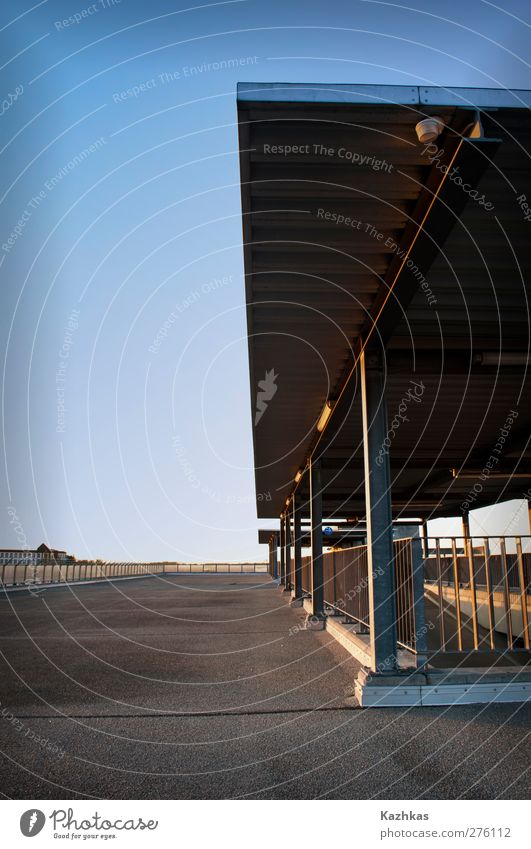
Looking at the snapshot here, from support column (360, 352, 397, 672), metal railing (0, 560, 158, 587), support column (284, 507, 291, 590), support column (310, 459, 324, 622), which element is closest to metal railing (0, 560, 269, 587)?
metal railing (0, 560, 158, 587)

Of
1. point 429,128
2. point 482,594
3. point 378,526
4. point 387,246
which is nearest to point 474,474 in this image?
point 482,594

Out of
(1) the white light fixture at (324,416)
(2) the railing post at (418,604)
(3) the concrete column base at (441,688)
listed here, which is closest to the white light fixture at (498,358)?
(2) the railing post at (418,604)

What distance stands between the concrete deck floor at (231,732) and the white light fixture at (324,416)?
153 inches

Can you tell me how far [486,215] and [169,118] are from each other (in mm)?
3944

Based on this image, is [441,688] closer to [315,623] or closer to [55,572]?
[315,623]

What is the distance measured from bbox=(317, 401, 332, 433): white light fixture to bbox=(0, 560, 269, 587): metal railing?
60.4 ft

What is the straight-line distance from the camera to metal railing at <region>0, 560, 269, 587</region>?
25922 mm

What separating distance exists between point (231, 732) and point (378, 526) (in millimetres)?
2546

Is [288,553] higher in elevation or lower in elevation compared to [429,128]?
lower

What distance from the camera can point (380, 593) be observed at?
20.0ft

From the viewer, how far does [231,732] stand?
4.71 m

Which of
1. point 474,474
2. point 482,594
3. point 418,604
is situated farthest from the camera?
point 474,474
